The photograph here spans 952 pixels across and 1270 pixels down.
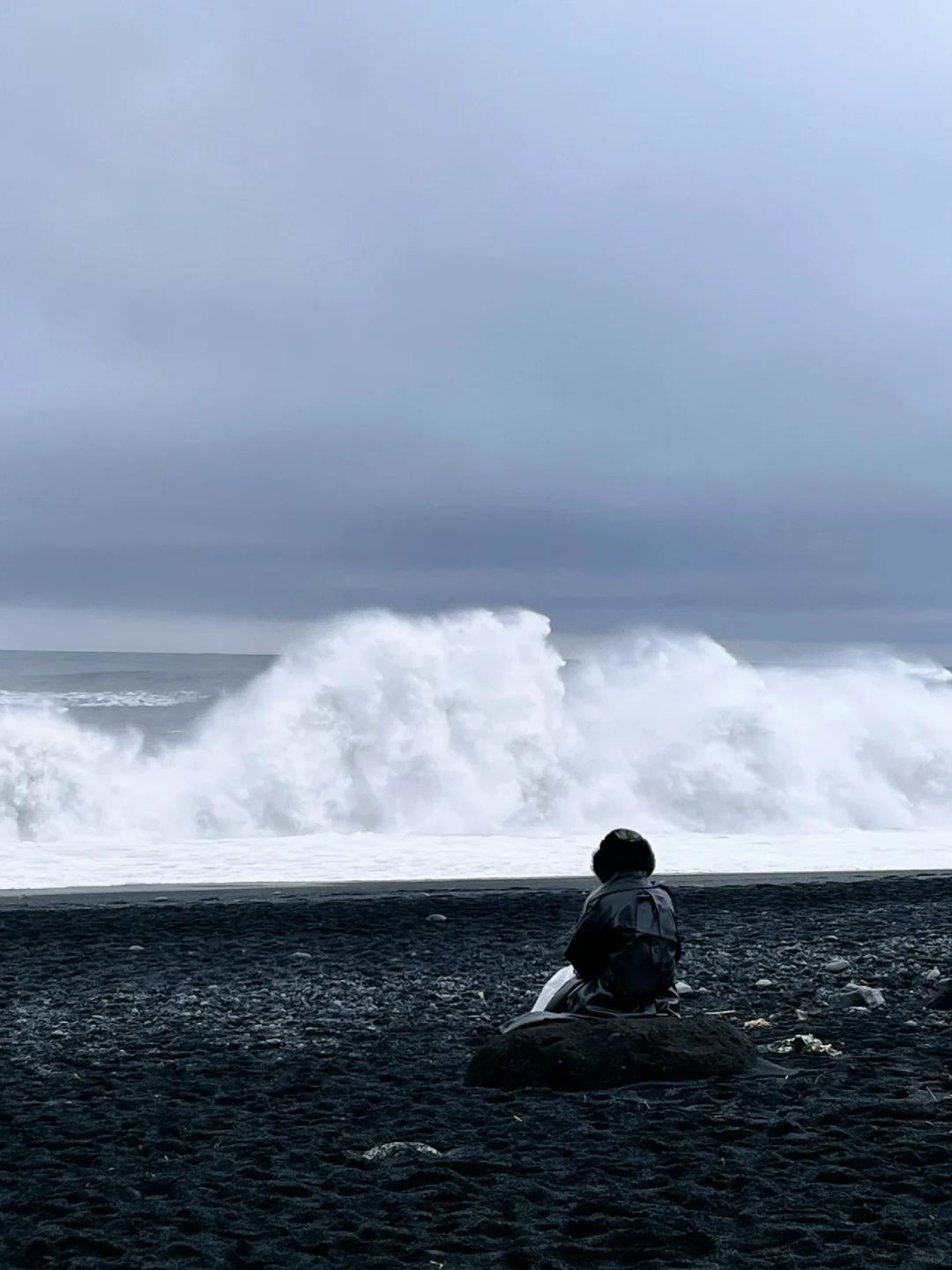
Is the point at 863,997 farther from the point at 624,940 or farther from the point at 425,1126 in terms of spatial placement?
the point at 425,1126

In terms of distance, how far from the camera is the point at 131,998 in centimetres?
1012

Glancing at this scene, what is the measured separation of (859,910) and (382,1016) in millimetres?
6638

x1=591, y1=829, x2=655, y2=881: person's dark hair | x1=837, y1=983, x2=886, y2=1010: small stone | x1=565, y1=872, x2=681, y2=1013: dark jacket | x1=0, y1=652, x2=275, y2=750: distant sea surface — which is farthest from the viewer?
x1=0, y1=652, x2=275, y2=750: distant sea surface

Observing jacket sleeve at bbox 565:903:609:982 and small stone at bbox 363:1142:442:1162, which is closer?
small stone at bbox 363:1142:442:1162

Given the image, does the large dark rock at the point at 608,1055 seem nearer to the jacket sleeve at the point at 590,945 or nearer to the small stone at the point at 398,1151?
the jacket sleeve at the point at 590,945

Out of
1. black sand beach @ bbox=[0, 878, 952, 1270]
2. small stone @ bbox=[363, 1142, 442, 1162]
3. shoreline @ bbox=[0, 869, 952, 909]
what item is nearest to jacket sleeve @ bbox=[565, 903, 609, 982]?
black sand beach @ bbox=[0, 878, 952, 1270]

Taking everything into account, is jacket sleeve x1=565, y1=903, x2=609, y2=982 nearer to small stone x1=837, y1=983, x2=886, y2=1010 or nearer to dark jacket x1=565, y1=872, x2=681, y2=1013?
dark jacket x1=565, y1=872, x2=681, y2=1013

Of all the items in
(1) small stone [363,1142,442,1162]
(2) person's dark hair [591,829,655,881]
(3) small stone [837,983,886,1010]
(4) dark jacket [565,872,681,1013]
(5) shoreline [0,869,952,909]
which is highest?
(2) person's dark hair [591,829,655,881]

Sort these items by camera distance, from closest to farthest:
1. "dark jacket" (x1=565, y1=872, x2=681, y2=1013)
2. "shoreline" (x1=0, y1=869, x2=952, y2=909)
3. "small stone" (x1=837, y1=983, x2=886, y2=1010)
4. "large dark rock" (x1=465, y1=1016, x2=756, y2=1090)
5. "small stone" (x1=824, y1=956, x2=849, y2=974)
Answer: "large dark rock" (x1=465, y1=1016, x2=756, y2=1090) < "dark jacket" (x1=565, y1=872, x2=681, y2=1013) < "small stone" (x1=837, y1=983, x2=886, y2=1010) < "small stone" (x1=824, y1=956, x2=849, y2=974) < "shoreline" (x1=0, y1=869, x2=952, y2=909)

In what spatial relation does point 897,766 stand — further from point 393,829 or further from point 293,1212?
point 293,1212

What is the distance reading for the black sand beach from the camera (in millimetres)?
5008

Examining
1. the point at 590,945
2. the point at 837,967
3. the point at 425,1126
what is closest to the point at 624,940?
the point at 590,945

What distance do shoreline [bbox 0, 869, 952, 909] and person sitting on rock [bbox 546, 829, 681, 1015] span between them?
8.63 m

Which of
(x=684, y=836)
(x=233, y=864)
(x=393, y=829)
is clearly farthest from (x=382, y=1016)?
(x=393, y=829)
